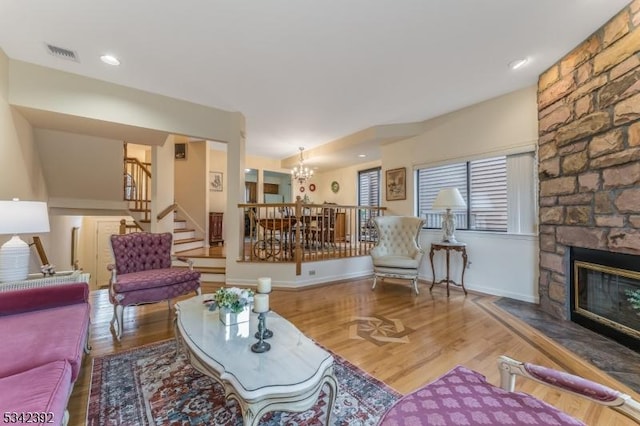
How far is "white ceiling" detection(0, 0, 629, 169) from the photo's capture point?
7.39ft

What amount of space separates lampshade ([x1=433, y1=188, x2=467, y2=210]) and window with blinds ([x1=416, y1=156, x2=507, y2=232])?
49 cm

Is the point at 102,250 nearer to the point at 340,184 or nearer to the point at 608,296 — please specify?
the point at 340,184

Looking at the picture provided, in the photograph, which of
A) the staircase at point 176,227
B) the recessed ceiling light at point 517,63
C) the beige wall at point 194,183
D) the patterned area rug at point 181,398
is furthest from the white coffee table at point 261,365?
the beige wall at point 194,183

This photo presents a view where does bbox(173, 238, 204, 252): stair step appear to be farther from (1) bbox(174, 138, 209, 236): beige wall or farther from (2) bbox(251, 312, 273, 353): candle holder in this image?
(2) bbox(251, 312, 273, 353): candle holder

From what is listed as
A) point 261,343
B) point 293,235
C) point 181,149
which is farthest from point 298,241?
point 181,149

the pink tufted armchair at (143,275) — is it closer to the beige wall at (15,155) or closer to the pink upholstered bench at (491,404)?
the beige wall at (15,155)

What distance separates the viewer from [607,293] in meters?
2.65

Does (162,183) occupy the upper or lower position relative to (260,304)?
upper

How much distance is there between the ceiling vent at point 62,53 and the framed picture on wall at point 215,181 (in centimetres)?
429

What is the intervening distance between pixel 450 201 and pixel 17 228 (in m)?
4.76

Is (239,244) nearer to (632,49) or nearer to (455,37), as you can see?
(455,37)

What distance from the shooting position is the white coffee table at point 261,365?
4.00ft

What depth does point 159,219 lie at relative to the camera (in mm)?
4945

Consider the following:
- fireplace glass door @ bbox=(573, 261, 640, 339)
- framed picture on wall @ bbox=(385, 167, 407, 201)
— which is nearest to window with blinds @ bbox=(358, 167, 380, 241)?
framed picture on wall @ bbox=(385, 167, 407, 201)
